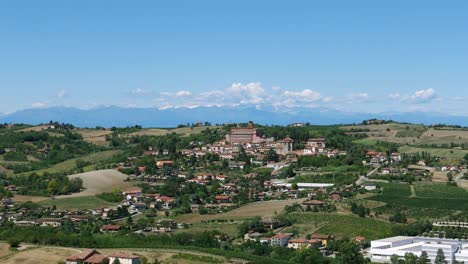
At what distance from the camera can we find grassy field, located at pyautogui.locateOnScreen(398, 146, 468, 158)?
343 feet

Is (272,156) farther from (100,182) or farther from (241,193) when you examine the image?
(100,182)

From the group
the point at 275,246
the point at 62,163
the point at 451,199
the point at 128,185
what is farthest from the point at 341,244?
the point at 62,163

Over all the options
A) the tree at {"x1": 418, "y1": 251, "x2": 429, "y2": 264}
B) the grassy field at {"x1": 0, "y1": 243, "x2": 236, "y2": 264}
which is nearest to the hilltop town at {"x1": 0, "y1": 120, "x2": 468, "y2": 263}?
the grassy field at {"x1": 0, "y1": 243, "x2": 236, "y2": 264}

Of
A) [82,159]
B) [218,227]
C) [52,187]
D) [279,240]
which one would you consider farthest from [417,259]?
[82,159]

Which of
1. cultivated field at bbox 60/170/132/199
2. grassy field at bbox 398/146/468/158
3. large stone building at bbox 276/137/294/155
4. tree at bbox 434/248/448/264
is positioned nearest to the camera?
tree at bbox 434/248/448/264

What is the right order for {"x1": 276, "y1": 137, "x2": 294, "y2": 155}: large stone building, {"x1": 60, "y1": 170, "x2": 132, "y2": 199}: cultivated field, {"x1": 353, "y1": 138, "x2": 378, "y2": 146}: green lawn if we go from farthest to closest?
{"x1": 353, "y1": 138, "x2": 378, "y2": 146}: green lawn, {"x1": 276, "y1": 137, "x2": 294, "y2": 155}: large stone building, {"x1": 60, "y1": 170, "x2": 132, "y2": 199}: cultivated field

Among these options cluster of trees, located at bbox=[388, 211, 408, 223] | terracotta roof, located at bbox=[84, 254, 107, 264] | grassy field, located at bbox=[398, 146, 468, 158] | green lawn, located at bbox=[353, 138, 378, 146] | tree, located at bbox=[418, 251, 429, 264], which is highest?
green lawn, located at bbox=[353, 138, 378, 146]

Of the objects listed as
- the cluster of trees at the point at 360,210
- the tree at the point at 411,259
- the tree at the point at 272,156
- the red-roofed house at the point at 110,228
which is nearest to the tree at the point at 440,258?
the tree at the point at 411,259

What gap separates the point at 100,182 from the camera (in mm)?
90438

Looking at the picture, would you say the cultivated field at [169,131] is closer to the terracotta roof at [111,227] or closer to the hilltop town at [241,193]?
the hilltop town at [241,193]

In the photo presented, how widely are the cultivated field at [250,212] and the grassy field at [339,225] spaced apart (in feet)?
14.0

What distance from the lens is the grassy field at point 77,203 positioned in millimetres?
80500

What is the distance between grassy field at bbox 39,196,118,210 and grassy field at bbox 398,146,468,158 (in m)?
47.9

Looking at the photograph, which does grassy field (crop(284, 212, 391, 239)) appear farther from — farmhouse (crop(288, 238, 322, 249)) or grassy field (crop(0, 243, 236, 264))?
grassy field (crop(0, 243, 236, 264))
